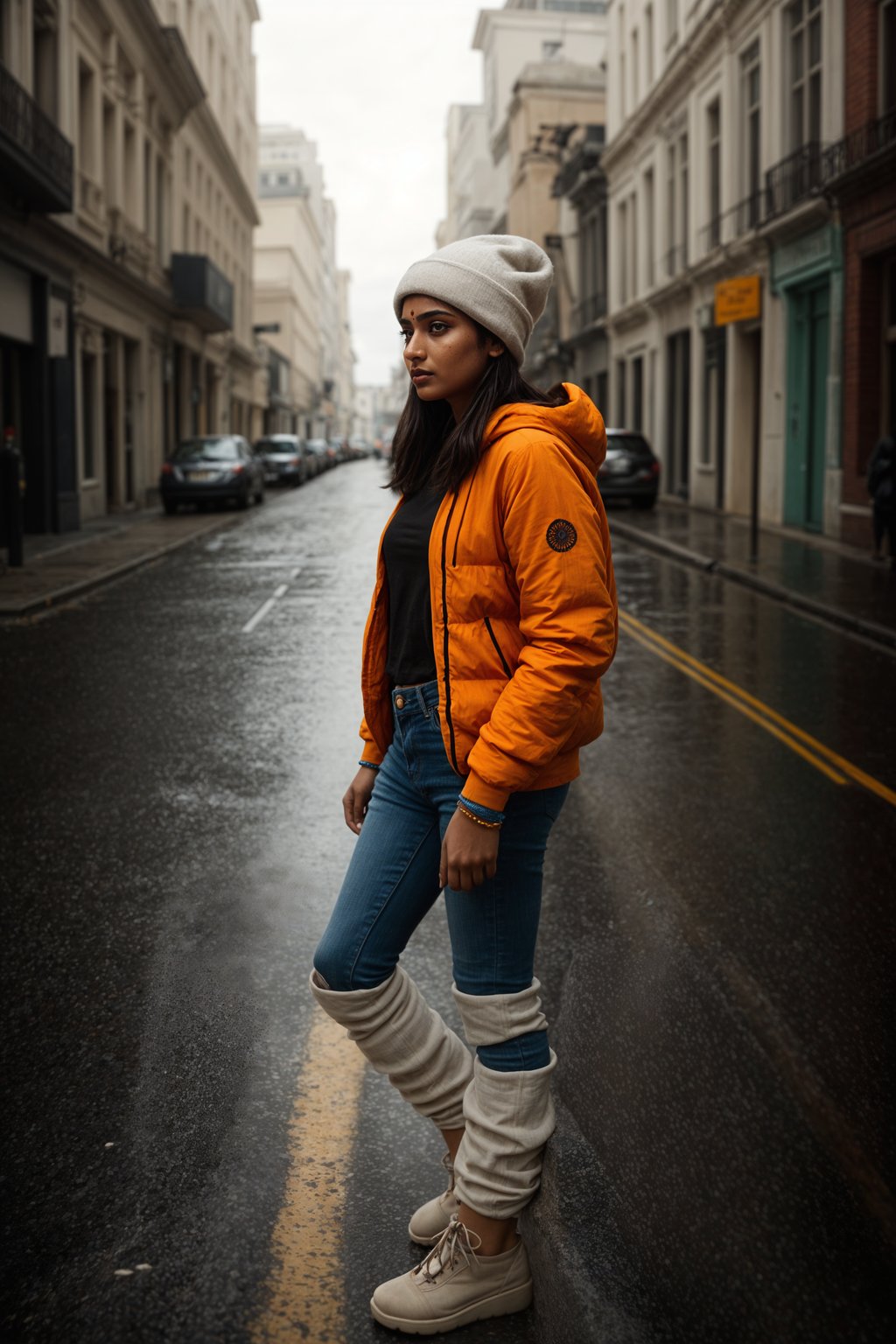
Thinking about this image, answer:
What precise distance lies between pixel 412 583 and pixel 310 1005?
1.96m

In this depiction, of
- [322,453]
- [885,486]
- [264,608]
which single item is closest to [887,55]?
[885,486]

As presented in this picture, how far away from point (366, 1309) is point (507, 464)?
1627 mm

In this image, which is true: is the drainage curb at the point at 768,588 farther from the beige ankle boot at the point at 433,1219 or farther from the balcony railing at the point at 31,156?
the balcony railing at the point at 31,156

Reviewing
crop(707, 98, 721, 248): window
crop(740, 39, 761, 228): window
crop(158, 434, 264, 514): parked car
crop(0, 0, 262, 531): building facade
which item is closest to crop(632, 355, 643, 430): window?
crop(707, 98, 721, 248): window

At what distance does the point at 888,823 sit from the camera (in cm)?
649

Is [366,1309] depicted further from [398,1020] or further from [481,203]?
[481,203]

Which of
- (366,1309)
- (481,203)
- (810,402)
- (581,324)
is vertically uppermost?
(481,203)

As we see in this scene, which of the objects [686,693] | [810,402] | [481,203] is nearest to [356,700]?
[686,693]

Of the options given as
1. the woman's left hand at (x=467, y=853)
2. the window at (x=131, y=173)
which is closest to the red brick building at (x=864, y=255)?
the window at (x=131, y=173)

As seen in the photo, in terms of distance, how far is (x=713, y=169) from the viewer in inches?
1206

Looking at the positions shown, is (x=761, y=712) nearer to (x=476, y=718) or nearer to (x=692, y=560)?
(x=476, y=718)

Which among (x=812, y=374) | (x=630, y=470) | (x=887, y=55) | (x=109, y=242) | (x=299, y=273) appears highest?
(x=299, y=273)

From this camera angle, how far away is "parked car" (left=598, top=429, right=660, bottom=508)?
97.2 ft

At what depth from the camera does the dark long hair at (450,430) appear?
2539mm
